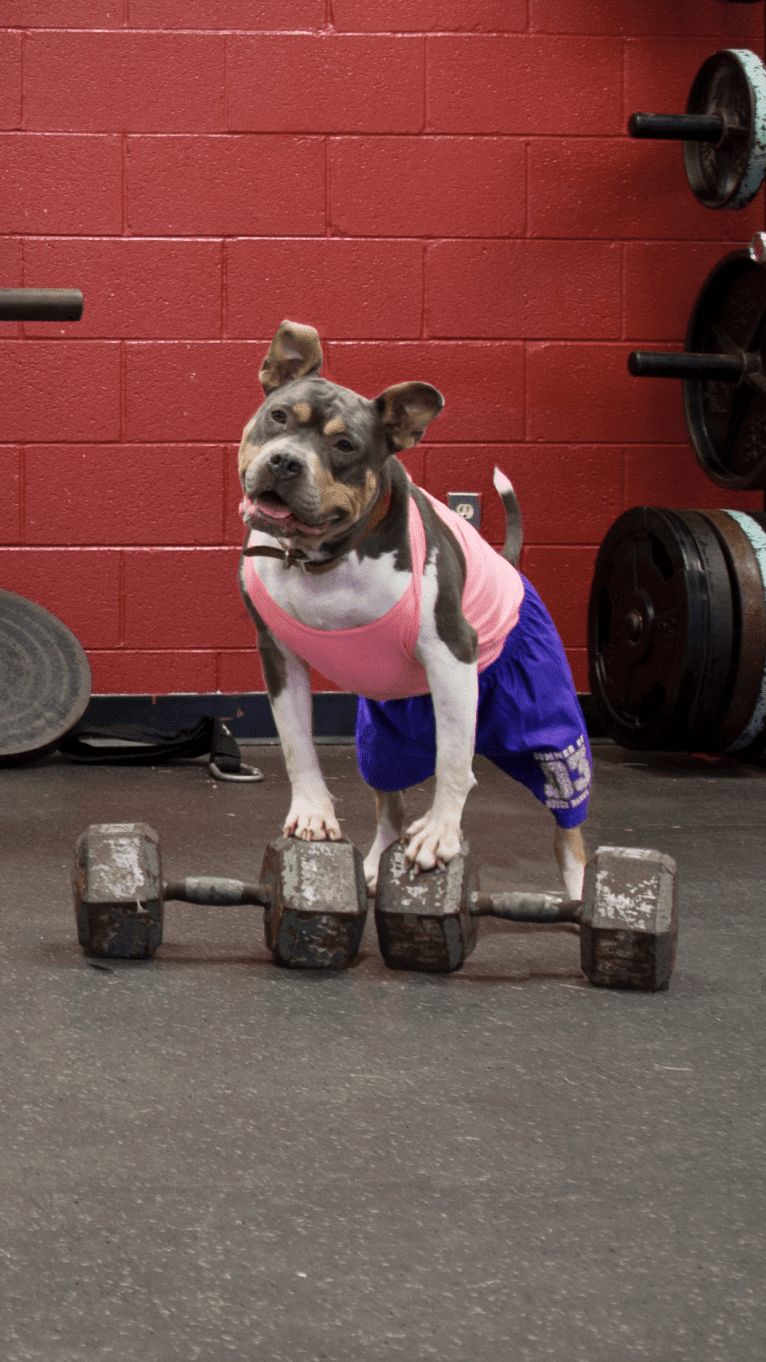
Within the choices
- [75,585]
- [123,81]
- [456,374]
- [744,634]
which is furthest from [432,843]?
[123,81]

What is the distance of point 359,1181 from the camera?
4.04 feet

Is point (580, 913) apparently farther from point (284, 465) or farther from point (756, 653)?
point (756, 653)

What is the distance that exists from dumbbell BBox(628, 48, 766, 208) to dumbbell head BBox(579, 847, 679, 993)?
276 cm

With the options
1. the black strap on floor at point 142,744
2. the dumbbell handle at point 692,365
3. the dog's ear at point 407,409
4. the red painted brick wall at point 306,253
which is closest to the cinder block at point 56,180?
the red painted brick wall at point 306,253

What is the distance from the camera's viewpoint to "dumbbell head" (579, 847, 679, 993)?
5.72 ft

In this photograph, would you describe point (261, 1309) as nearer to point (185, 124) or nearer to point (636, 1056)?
point (636, 1056)

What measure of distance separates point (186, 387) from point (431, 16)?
4.61 ft

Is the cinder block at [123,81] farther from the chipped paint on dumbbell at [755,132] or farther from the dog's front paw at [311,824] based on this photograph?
the dog's front paw at [311,824]

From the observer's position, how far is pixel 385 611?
176 cm

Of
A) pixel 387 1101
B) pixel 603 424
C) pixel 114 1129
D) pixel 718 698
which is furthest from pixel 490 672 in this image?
pixel 603 424

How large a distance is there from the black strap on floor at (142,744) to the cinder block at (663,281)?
1.90 metres

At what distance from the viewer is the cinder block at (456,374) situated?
4.20m

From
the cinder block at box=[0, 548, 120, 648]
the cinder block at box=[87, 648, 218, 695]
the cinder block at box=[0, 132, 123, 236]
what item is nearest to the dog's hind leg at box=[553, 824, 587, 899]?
the cinder block at box=[87, 648, 218, 695]

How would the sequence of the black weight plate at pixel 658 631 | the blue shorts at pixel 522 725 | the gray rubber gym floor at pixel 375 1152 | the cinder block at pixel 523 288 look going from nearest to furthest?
the gray rubber gym floor at pixel 375 1152 < the blue shorts at pixel 522 725 < the black weight plate at pixel 658 631 < the cinder block at pixel 523 288
